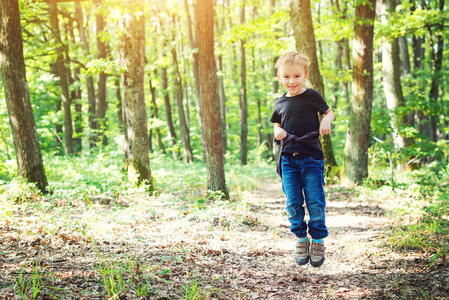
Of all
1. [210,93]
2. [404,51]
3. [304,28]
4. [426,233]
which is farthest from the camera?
[404,51]

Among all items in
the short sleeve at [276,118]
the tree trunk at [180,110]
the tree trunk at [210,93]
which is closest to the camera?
the short sleeve at [276,118]

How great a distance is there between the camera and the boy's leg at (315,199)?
3.64 m

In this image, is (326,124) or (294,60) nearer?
(326,124)

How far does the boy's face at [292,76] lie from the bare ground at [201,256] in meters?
2.25

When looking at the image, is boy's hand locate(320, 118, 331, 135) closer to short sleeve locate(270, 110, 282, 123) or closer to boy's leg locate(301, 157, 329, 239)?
boy's leg locate(301, 157, 329, 239)

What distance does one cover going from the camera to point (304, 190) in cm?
374

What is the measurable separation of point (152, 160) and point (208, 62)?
12.1 metres

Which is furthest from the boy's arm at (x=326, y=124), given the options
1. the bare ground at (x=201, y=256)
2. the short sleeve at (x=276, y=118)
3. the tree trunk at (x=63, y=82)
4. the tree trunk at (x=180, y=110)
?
the tree trunk at (x=180, y=110)

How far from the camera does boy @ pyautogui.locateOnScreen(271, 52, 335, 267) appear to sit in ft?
11.9

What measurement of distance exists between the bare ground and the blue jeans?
690mm

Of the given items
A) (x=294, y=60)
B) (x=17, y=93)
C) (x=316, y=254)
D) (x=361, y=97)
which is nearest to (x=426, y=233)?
(x=316, y=254)

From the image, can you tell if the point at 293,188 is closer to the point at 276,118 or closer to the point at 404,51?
the point at 276,118

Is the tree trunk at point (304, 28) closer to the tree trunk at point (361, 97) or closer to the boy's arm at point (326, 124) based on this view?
the tree trunk at point (361, 97)

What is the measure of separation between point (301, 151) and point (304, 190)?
46 centimetres
